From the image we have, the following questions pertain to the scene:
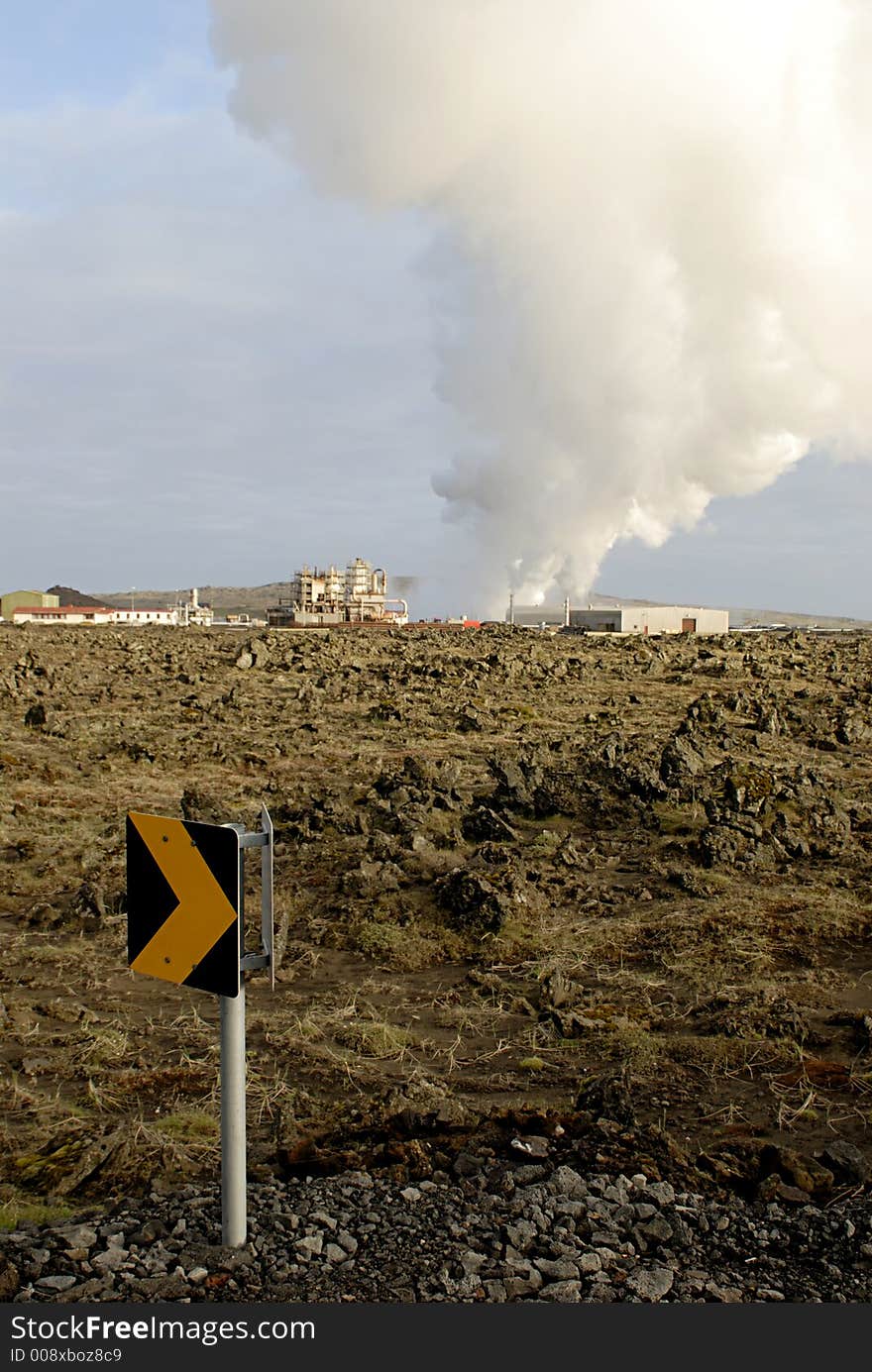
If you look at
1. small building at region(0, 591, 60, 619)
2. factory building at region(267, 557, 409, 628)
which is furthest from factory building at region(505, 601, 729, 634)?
small building at region(0, 591, 60, 619)

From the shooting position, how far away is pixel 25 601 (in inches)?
3853

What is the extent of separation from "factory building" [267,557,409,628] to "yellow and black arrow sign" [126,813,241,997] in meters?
75.8

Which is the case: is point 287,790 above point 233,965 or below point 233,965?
below

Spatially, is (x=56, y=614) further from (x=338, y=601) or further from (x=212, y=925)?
(x=212, y=925)

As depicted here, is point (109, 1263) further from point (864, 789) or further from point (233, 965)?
point (864, 789)

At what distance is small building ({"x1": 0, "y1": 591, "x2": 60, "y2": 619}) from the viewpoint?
92.8 meters

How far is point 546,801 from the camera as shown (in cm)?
1454

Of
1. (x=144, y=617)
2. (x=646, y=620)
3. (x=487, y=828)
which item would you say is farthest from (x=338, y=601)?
(x=487, y=828)

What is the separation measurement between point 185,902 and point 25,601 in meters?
102

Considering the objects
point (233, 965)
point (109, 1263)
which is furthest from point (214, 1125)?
point (233, 965)

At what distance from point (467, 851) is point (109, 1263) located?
9.10m

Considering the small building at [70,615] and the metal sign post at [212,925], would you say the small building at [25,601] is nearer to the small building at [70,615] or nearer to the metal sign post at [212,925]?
the small building at [70,615]

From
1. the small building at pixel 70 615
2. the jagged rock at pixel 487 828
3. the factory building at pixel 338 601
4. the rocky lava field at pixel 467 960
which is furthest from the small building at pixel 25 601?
the jagged rock at pixel 487 828

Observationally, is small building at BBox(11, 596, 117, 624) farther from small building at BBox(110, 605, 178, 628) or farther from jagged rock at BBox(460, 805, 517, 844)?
jagged rock at BBox(460, 805, 517, 844)
